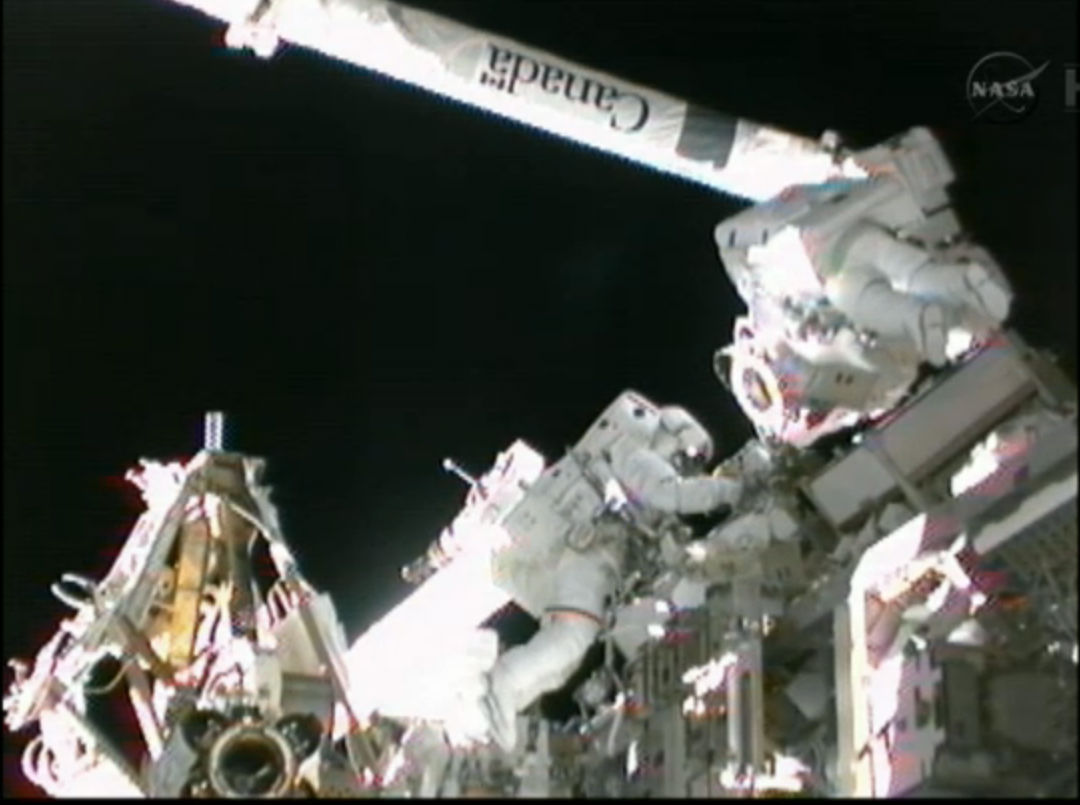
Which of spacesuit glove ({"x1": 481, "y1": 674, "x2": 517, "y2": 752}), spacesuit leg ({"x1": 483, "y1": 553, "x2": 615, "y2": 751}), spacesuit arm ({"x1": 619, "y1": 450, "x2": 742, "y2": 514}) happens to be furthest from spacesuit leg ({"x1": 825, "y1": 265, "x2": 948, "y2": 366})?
spacesuit glove ({"x1": 481, "y1": 674, "x2": 517, "y2": 752})

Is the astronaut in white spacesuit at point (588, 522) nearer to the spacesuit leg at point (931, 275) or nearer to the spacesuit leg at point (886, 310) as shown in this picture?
the spacesuit leg at point (886, 310)

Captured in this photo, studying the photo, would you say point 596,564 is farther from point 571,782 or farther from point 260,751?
point 260,751

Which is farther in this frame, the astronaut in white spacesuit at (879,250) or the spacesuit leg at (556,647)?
the spacesuit leg at (556,647)

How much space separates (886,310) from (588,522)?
330cm

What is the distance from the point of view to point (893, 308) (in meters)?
13.1

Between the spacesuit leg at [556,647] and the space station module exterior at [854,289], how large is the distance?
1.62 m

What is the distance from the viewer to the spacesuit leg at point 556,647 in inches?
590

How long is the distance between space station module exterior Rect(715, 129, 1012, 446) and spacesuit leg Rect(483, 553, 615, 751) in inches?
63.9

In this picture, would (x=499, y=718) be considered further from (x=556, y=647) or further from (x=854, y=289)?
(x=854, y=289)

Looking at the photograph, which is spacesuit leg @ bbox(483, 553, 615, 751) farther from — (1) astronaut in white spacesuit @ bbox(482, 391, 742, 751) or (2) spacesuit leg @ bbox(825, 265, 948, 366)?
(2) spacesuit leg @ bbox(825, 265, 948, 366)

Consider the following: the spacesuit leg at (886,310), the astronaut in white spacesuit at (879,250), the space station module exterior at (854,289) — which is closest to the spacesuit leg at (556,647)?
the space station module exterior at (854,289)

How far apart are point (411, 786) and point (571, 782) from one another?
1.11 metres

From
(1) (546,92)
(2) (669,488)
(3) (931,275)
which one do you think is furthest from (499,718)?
(1) (546,92)

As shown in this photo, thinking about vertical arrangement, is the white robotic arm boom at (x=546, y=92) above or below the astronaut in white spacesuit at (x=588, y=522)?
above
